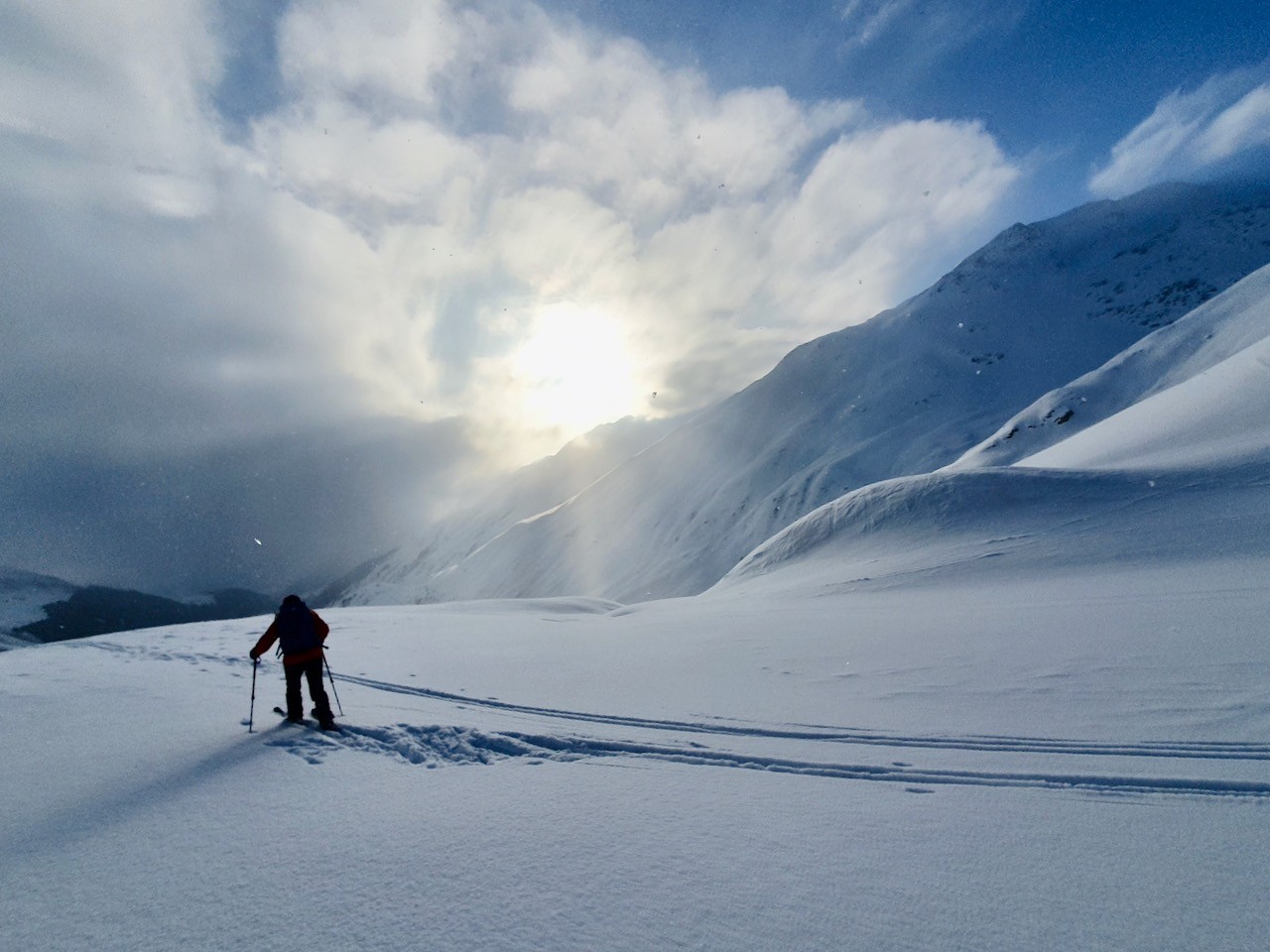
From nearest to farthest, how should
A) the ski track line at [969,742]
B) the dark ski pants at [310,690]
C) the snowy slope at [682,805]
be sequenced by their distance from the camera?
1. the snowy slope at [682,805]
2. the ski track line at [969,742]
3. the dark ski pants at [310,690]

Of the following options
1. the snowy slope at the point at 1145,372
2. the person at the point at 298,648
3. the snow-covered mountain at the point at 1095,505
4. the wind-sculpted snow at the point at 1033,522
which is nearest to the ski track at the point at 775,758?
the person at the point at 298,648

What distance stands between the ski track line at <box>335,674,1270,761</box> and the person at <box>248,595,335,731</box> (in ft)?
8.86

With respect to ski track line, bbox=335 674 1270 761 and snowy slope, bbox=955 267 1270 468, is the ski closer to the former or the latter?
ski track line, bbox=335 674 1270 761

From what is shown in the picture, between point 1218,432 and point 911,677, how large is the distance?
3761cm

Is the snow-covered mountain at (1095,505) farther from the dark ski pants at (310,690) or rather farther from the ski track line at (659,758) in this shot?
the dark ski pants at (310,690)

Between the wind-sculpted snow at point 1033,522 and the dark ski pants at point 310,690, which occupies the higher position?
the wind-sculpted snow at point 1033,522

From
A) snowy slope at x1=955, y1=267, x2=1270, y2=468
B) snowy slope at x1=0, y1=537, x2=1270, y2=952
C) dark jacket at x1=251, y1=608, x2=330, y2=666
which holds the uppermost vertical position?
snowy slope at x1=955, y1=267, x2=1270, y2=468

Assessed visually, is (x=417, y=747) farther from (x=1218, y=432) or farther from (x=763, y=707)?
(x=1218, y=432)

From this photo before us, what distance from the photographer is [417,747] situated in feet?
19.8

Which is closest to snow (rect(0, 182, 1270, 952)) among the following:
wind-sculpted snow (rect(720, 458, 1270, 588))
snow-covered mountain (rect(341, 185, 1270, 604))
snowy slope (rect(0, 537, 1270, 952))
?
snowy slope (rect(0, 537, 1270, 952))

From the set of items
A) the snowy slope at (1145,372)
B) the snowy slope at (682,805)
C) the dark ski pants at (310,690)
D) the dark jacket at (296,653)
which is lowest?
the snowy slope at (682,805)

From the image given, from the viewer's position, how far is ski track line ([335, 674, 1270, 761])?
5199 millimetres

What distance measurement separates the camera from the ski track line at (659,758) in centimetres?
458

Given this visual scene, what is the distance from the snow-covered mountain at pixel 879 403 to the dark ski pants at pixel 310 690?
8302 cm
